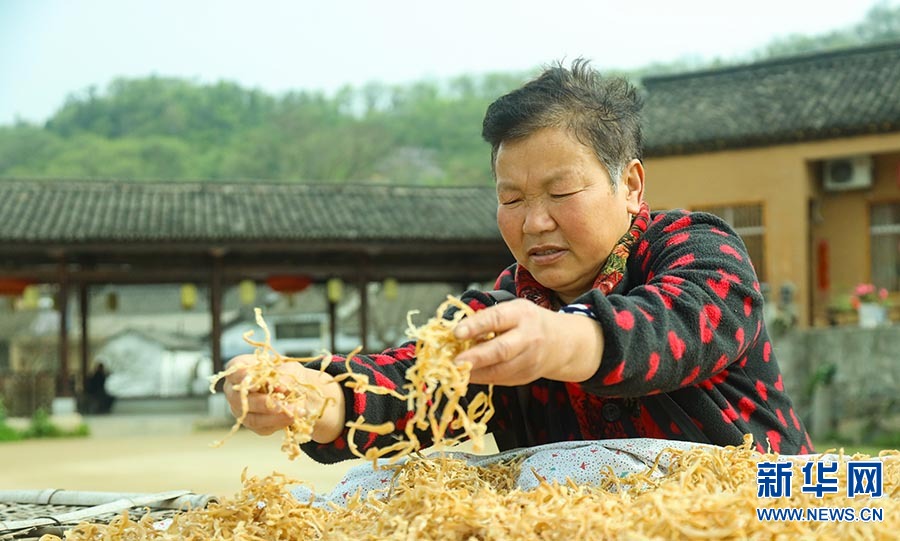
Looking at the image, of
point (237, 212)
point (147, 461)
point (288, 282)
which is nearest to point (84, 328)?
point (237, 212)

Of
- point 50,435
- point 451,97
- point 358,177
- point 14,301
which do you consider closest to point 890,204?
point 50,435

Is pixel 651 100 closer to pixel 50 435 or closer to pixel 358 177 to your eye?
pixel 50 435

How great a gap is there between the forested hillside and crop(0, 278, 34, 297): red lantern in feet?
62.2

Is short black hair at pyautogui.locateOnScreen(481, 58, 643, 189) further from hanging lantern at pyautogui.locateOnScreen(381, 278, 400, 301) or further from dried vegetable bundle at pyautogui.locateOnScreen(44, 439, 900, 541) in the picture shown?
hanging lantern at pyautogui.locateOnScreen(381, 278, 400, 301)

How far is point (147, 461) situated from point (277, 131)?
3127 cm

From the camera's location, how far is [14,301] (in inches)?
647

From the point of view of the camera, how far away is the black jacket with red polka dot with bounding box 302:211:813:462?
1.49 m

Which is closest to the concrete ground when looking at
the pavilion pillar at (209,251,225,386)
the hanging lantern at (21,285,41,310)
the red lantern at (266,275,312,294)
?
the pavilion pillar at (209,251,225,386)

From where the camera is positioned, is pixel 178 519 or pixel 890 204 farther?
pixel 890 204

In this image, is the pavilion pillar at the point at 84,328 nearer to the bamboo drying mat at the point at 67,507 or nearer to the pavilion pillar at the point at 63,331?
the pavilion pillar at the point at 63,331

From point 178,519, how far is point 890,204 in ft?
48.6

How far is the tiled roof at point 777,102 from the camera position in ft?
47.2

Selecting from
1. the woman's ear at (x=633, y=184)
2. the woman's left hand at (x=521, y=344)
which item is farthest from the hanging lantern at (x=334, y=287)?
the woman's left hand at (x=521, y=344)

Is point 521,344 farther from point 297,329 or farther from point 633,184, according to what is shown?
point 297,329
